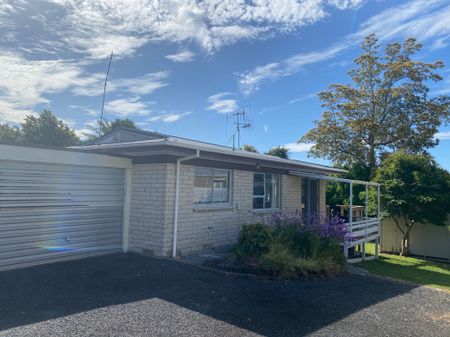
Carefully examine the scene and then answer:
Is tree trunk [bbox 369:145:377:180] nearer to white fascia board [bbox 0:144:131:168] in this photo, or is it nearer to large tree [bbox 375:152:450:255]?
large tree [bbox 375:152:450:255]

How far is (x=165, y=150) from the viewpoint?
8.27 metres

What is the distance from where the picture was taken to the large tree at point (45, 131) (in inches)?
1074

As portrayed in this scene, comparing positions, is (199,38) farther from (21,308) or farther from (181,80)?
(21,308)

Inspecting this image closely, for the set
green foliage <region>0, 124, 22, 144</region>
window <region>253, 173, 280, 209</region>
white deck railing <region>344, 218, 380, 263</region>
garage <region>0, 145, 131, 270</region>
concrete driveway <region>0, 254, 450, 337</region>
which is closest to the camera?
concrete driveway <region>0, 254, 450, 337</region>

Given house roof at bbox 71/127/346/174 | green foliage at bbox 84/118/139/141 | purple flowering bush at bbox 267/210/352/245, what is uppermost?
green foliage at bbox 84/118/139/141

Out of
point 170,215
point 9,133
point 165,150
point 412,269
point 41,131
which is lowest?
point 412,269

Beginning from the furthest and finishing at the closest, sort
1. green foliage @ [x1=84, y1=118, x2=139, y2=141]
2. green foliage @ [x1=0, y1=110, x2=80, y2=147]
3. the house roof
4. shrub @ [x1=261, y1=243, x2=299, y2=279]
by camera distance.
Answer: green foliage @ [x1=84, y1=118, x2=139, y2=141]
green foliage @ [x1=0, y1=110, x2=80, y2=147]
the house roof
shrub @ [x1=261, y1=243, x2=299, y2=279]

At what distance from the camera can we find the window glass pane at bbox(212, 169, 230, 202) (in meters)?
10.2

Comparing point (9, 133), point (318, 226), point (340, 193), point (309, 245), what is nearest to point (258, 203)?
point (318, 226)

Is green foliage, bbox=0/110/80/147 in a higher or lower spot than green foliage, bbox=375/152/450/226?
higher

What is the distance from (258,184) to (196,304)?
22.2 feet

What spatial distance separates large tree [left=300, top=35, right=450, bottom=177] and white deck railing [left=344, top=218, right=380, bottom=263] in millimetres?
8375

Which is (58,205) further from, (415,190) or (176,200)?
(415,190)

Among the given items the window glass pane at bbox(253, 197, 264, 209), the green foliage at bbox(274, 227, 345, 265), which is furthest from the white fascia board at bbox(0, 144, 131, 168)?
the green foliage at bbox(274, 227, 345, 265)
